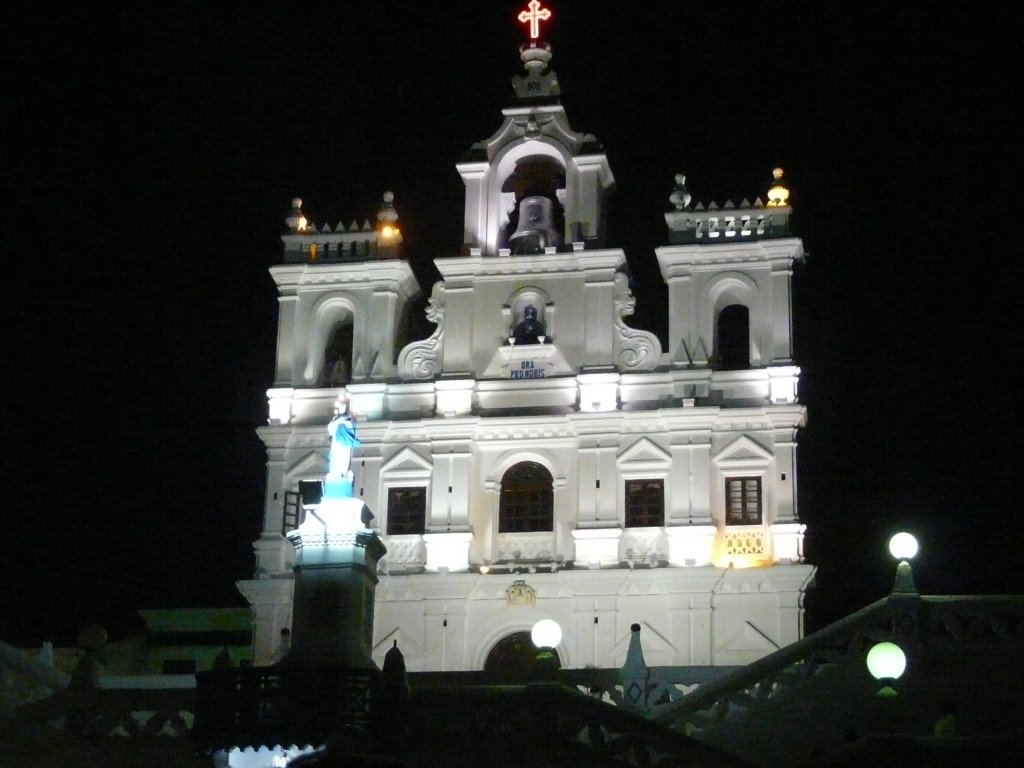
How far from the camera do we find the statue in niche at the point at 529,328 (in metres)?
44.9

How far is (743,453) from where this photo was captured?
4275 centimetres

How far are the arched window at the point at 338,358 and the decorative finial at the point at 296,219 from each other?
2.74m

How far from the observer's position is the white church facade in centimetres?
4184

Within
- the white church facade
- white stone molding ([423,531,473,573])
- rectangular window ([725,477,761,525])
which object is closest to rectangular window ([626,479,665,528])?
the white church facade

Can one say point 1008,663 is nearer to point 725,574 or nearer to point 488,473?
point 725,574

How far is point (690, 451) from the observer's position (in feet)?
141

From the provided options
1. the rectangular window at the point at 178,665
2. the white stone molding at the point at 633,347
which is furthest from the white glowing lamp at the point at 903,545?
the rectangular window at the point at 178,665

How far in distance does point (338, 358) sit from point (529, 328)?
5137mm

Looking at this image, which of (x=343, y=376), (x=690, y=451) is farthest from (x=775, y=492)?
(x=343, y=376)

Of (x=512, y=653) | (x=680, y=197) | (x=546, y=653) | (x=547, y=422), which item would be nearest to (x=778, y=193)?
(x=680, y=197)

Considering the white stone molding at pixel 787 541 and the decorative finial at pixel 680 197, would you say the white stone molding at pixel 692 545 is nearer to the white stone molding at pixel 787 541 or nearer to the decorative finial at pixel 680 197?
the white stone molding at pixel 787 541

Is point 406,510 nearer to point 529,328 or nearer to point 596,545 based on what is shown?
point 596,545

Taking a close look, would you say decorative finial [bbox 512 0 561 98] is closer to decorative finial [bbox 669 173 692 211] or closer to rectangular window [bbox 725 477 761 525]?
decorative finial [bbox 669 173 692 211]

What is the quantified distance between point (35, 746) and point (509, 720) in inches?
303
